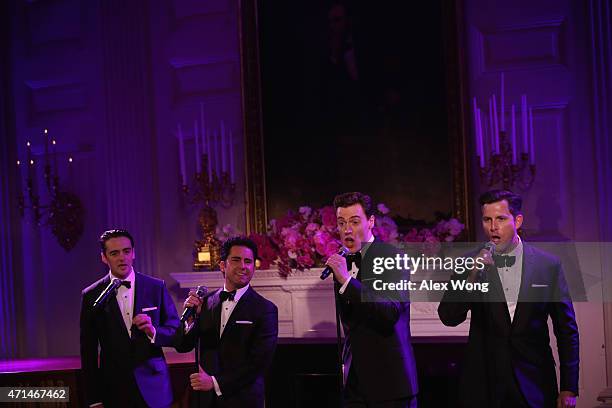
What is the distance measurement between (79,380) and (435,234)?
8.83 ft

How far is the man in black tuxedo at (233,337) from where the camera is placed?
Answer: 3.49m

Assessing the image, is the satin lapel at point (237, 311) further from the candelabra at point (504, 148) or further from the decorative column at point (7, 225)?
the decorative column at point (7, 225)

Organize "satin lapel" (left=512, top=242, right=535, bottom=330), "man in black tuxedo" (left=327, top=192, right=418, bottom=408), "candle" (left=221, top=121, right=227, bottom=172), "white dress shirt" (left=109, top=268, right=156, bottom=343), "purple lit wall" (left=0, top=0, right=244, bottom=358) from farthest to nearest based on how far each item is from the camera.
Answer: "purple lit wall" (left=0, top=0, right=244, bottom=358)
"candle" (left=221, top=121, right=227, bottom=172)
"white dress shirt" (left=109, top=268, right=156, bottom=343)
"satin lapel" (left=512, top=242, right=535, bottom=330)
"man in black tuxedo" (left=327, top=192, right=418, bottom=408)

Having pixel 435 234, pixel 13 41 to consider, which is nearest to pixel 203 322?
pixel 435 234

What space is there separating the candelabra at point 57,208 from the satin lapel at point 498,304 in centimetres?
423

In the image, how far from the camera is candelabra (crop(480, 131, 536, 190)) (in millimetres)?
5215

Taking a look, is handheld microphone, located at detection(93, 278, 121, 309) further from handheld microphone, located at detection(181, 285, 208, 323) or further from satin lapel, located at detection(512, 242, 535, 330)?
satin lapel, located at detection(512, 242, 535, 330)

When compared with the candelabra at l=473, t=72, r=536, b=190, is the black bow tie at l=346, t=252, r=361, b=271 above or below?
below

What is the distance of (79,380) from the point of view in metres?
4.85

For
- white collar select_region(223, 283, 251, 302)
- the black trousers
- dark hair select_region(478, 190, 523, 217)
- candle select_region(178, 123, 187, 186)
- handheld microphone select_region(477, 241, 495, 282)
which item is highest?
candle select_region(178, 123, 187, 186)

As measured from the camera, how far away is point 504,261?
353cm

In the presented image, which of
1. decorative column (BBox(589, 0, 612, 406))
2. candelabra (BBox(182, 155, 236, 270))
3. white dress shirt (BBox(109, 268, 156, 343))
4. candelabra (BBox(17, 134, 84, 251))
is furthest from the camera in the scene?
candelabra (BBox(17, 134, 84, 251))

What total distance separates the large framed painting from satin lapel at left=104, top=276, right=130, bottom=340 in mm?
2052

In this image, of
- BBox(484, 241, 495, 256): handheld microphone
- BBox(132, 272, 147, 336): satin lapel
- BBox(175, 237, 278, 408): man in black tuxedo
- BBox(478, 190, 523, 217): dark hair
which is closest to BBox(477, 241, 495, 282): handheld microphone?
BBox(484, 241, 495, 256): handheld microphone
